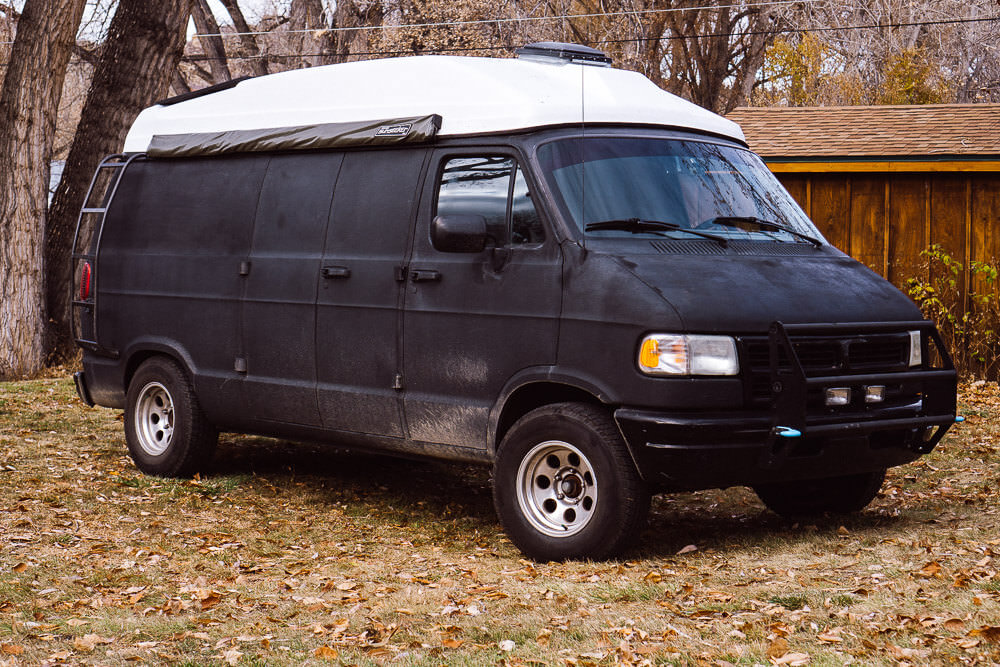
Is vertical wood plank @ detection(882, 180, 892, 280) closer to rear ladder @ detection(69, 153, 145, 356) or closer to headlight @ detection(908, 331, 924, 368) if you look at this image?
headlight @ detection(908, 331, 924, 368)

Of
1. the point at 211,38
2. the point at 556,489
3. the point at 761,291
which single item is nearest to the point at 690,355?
the point at 761,291

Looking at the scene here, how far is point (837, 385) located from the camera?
621 centimetres

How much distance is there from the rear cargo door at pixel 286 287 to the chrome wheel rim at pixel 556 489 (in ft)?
5.79

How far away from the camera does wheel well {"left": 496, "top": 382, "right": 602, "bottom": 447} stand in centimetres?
654

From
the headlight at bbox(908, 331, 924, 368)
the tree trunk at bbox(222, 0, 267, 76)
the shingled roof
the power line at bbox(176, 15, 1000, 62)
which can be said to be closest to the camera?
the headlight at bbox(908, 331, 924, 368)

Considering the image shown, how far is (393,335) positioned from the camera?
7.27 m

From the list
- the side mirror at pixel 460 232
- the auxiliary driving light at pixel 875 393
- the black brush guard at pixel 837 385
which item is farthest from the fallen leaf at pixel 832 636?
the side mirror at pixel 460 232

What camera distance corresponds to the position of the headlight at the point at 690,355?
19.5 ft

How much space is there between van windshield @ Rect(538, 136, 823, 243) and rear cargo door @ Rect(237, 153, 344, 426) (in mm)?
1710

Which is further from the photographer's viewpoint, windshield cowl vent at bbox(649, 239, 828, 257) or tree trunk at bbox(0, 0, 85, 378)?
tree trunk at bbox(0, 0, 85, 378)

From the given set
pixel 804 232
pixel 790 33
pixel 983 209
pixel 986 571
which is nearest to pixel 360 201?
pixel 804 232

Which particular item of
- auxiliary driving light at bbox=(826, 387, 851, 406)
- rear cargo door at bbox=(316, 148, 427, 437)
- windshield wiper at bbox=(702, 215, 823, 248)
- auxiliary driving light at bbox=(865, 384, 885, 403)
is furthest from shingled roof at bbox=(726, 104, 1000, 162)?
auxiliary driving light at bbox=(826, 387, 851, 406)

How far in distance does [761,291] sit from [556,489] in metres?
1.42

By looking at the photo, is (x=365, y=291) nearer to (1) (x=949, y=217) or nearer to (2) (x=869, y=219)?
(2) (x=869, y=219)
